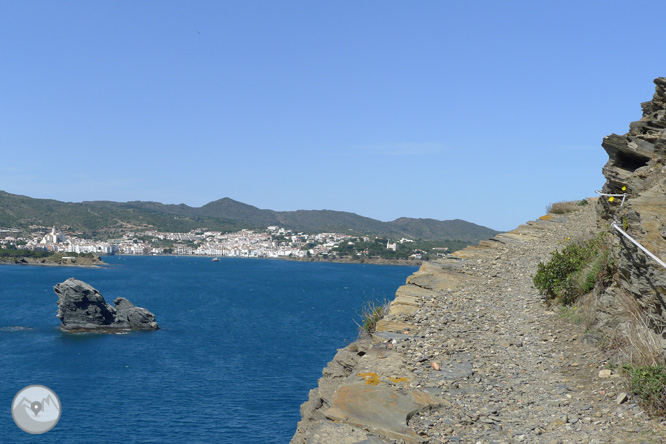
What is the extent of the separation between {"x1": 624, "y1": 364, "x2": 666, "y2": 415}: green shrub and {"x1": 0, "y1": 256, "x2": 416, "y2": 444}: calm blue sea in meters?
23.2

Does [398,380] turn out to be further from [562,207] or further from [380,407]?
[562,207]

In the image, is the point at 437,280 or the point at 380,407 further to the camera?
the point at 437,280

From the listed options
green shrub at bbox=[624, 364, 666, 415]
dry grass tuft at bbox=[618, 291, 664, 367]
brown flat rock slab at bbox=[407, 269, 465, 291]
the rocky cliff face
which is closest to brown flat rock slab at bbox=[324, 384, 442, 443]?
green shrub at bbox=[624, 364, 666, 415]

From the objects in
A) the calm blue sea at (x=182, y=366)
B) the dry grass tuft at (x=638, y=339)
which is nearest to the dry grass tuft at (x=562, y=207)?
the calm blue sea at (x=182, y=366)

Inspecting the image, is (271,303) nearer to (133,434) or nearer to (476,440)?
(133,434)

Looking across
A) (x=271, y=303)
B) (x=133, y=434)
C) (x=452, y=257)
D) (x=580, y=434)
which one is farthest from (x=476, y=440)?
(x=271, y=303)

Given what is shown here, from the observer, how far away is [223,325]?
60688mm

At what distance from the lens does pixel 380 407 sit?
23.1 ft

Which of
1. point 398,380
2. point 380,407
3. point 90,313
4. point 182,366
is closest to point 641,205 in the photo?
point 398,380

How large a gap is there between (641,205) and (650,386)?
2.86 m

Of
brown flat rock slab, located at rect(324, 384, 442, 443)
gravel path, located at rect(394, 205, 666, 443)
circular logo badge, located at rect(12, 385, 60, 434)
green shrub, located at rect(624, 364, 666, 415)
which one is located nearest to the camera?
circular logo badge, located at rect(12, 385, 60, 434)

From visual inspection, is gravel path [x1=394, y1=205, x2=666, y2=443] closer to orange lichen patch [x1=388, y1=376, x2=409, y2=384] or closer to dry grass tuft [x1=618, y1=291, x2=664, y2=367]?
orange lichen patch [x1=388, y1=376, x2=409, y2=384]

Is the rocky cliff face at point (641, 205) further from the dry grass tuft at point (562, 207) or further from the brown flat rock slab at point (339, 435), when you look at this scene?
the dry grass tuft at point (562, 207)

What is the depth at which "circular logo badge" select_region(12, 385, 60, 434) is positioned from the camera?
19.1 feet
